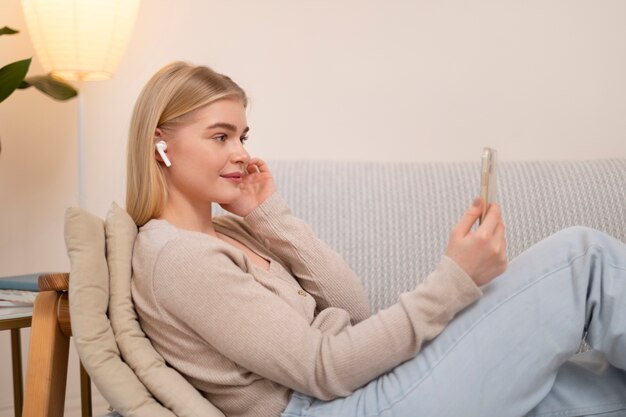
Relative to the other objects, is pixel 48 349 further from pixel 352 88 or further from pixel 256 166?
pixel 352 88

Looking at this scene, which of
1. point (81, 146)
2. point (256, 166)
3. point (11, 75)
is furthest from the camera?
point (81, 146)

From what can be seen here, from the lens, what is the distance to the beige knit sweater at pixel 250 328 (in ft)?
4.00

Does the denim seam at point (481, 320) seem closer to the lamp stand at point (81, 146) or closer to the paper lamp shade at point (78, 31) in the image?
the paper lamp shade at point (78, 31)

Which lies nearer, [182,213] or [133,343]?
[133,343]

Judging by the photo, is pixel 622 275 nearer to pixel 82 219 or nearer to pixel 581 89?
pixel 82 219

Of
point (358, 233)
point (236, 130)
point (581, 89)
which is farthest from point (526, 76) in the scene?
point (236, 130)

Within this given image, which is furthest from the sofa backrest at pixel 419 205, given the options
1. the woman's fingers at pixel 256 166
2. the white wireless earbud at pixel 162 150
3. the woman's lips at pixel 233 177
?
the white wireless earbud at pixel 162 150

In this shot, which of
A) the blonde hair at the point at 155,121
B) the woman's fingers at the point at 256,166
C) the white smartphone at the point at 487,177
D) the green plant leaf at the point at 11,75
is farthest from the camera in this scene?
the green plant leaf at the point at 11,75

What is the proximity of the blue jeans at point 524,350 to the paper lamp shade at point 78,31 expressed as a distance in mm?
1350

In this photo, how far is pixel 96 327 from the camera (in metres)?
1.26

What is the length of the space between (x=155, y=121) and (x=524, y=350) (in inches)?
28.8

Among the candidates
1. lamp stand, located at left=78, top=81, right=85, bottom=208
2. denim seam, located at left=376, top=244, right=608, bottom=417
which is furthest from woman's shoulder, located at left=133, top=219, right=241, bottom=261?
lamp stand, located at left=78, top=81, right=85, bottom=208

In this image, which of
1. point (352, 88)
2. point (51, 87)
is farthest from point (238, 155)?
point (352, 88)

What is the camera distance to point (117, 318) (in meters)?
1.31
